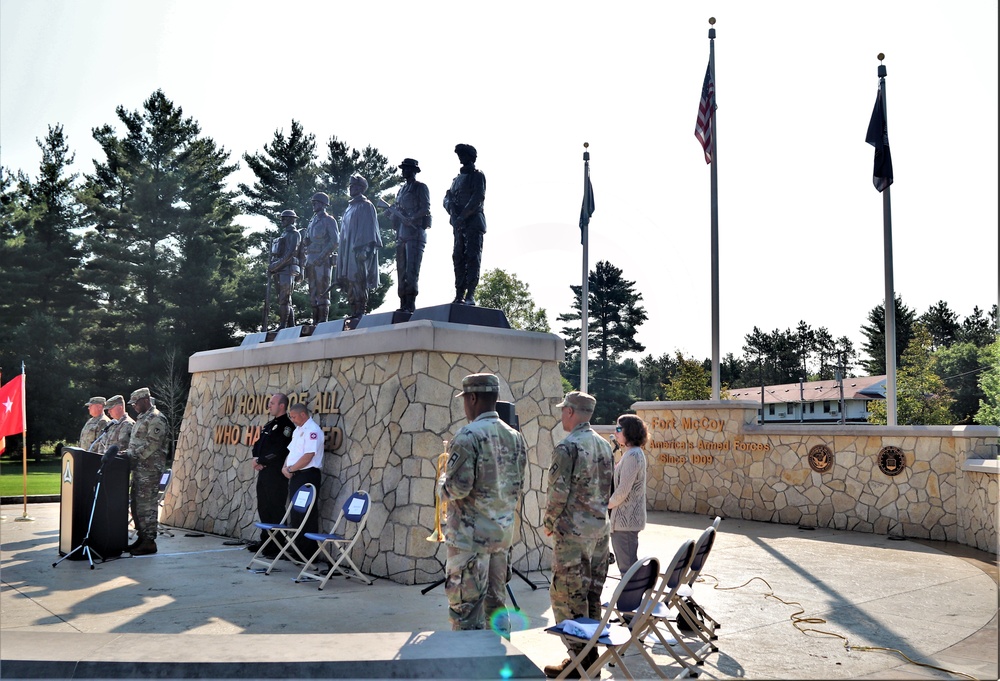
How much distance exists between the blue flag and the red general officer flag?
15299 millimetres

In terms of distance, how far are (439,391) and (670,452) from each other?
28.6ft

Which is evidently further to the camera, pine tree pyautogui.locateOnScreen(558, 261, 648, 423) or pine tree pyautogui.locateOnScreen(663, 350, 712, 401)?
pine tree pyautogui.locateOnScreen(558, 261, 648, 423)

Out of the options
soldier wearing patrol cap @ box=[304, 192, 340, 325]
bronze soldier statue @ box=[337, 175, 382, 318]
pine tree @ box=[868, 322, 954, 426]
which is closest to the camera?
bronze soldier statue @ box=[337, 175, 382, 318]

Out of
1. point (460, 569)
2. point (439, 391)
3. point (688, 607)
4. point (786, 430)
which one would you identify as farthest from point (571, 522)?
point (786, 430)

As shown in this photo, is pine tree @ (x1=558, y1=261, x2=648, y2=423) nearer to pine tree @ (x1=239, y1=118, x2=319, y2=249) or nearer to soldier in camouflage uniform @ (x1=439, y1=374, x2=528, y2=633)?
pine tree @ (x1=239, y1=118, x2=319, y2=249)

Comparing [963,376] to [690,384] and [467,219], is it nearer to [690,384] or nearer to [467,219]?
[690,384]

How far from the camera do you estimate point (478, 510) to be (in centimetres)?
509

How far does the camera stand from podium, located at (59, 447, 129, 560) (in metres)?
9.13

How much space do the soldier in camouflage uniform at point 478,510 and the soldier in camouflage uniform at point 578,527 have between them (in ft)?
1.01

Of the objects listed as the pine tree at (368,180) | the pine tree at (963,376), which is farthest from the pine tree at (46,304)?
the pine tree at (963,376)

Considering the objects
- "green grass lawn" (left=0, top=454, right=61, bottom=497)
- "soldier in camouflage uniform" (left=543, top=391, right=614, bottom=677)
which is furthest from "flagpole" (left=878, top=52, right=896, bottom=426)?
"green grass lawn" (left=0, top=454, right=61, bottom=497)

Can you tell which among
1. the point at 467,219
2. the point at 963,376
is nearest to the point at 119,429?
the point at 467,219

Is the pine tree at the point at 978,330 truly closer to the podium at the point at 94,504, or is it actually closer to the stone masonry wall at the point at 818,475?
the stone masonry wall at the point at 818,475

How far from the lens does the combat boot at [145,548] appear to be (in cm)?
966
